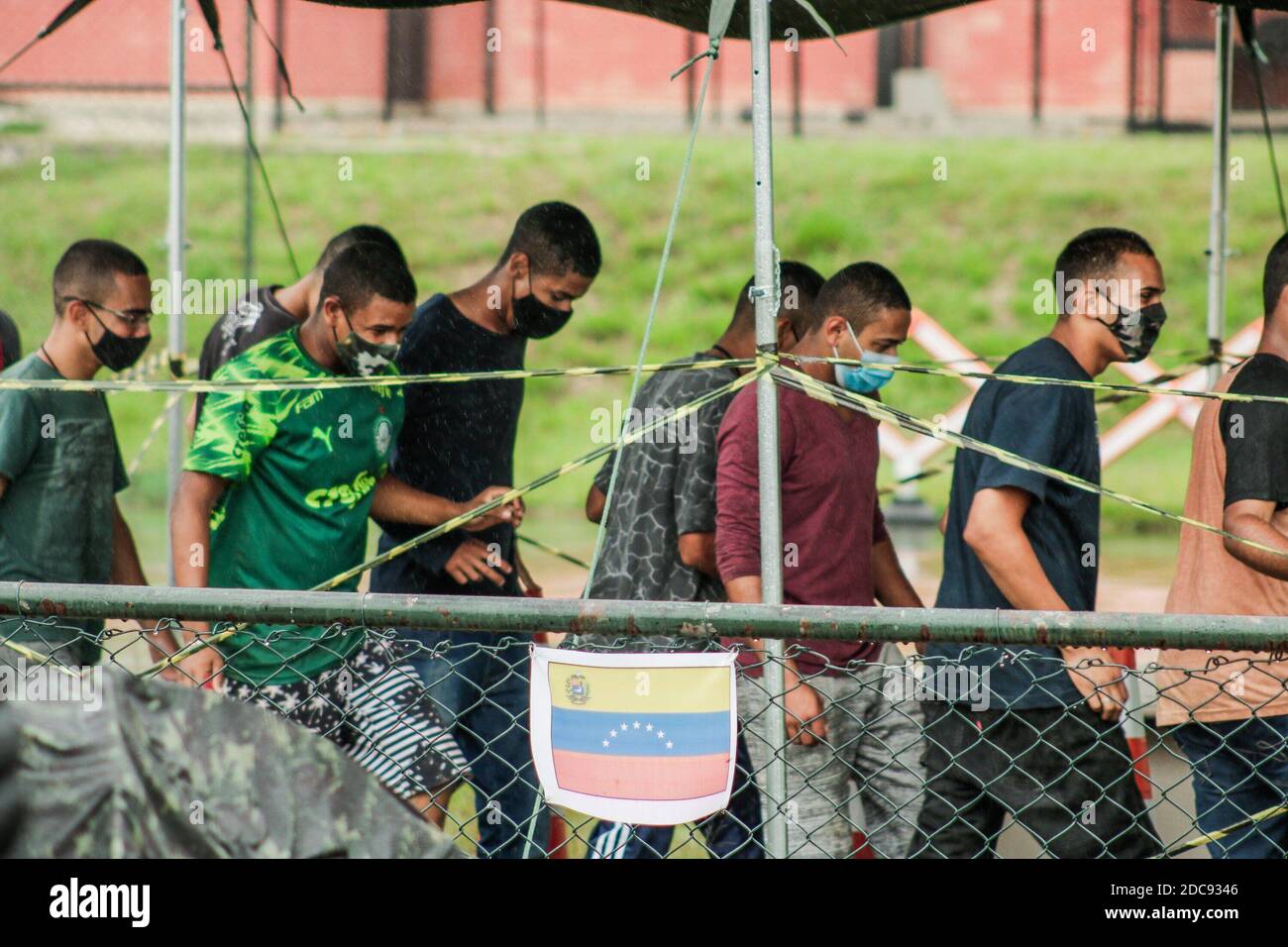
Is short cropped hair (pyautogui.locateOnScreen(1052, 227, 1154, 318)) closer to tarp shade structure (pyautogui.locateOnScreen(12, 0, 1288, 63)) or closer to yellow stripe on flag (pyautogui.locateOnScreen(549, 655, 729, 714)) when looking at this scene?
tarp shade structure (pyautogui.locateOnScreen(12, 0, 1288, 63))

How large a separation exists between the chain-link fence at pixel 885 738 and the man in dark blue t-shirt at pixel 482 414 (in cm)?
4

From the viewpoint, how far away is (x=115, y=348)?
4.50 m

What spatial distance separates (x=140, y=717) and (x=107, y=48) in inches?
352

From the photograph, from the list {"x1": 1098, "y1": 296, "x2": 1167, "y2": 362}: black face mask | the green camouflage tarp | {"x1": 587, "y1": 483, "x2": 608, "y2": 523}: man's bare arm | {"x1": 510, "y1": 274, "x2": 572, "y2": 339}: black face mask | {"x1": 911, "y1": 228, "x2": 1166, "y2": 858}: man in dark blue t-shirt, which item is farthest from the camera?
{"x1": 587, "y1": 483, "x2": 608, "y2": 523}: man's bare arm

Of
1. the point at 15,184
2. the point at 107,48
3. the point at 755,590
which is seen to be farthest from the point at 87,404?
the point at 15,184

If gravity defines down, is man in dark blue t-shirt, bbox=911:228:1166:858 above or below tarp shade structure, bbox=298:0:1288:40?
below

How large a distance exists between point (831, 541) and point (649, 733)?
4.70ft

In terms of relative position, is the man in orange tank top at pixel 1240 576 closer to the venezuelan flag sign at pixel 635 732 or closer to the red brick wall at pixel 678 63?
the venezuelan flag sign at pixel 635 732

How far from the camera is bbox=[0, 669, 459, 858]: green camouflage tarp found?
215 cm

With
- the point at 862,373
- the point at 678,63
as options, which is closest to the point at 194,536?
the point at 862,373

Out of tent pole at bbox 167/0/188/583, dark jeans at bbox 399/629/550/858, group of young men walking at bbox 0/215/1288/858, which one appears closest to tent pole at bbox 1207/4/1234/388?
group of young men walking at bbox 0/215/1288/858
